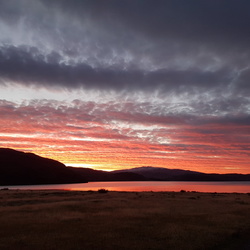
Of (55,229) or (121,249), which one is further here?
(55,229)

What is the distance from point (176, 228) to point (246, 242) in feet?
18.4

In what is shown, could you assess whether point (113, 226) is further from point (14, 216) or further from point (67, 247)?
point (14, 216)

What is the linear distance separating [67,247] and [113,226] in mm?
6851

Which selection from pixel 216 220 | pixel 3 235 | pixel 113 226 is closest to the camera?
pixel 3 235

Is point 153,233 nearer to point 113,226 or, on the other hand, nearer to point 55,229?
point 113,226

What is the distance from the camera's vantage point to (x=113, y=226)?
72.4 ft

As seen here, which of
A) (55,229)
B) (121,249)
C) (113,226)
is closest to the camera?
(121,249)

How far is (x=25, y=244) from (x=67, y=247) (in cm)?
272

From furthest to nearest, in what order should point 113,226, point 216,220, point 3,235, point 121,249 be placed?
point 216,220
point 113,226
point 3,235
point 121,249

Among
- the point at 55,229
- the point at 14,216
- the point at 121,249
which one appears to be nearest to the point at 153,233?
the point at 121,249

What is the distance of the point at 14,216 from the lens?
2673 centimetres

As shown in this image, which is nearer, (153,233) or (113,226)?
(153,233)

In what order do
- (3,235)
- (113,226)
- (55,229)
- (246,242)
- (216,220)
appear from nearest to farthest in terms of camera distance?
(246,242), (3,235), (55,229), (113,226), (216,220)

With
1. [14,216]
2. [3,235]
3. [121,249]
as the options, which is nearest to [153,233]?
[121,249]
